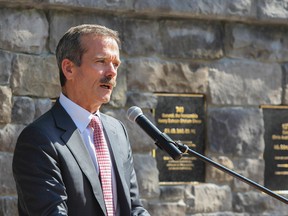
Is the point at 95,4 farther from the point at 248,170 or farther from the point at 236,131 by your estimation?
the point at 248,170

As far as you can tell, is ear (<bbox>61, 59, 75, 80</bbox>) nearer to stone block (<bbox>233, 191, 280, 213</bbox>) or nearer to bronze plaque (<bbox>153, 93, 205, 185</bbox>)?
bronze plaque (<bbox>153, 93, 205, 185</bbox>)

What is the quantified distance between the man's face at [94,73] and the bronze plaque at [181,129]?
189 centimetres

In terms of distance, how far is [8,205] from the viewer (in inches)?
186

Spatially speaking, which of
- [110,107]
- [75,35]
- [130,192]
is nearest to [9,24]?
[110,107]

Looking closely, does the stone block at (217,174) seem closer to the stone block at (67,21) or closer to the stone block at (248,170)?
the stone block at (248,170)

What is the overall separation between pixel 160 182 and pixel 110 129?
1890 mm

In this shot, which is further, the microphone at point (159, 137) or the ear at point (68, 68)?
the ear at point (68, 68)

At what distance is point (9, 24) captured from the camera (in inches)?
186

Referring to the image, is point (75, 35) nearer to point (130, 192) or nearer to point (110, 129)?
point (110, 129)

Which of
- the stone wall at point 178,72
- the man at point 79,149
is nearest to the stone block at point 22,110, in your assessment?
the stone wall at point 178,72

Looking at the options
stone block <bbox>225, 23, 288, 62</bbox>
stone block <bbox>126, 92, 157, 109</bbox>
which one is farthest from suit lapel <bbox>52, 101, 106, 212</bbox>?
stone block <bbox>225, 23, 288, 62</bbox>

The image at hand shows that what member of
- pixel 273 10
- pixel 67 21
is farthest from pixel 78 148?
pixel 273 10

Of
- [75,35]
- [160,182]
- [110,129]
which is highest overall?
[75,35]

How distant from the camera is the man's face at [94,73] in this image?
3350mm
